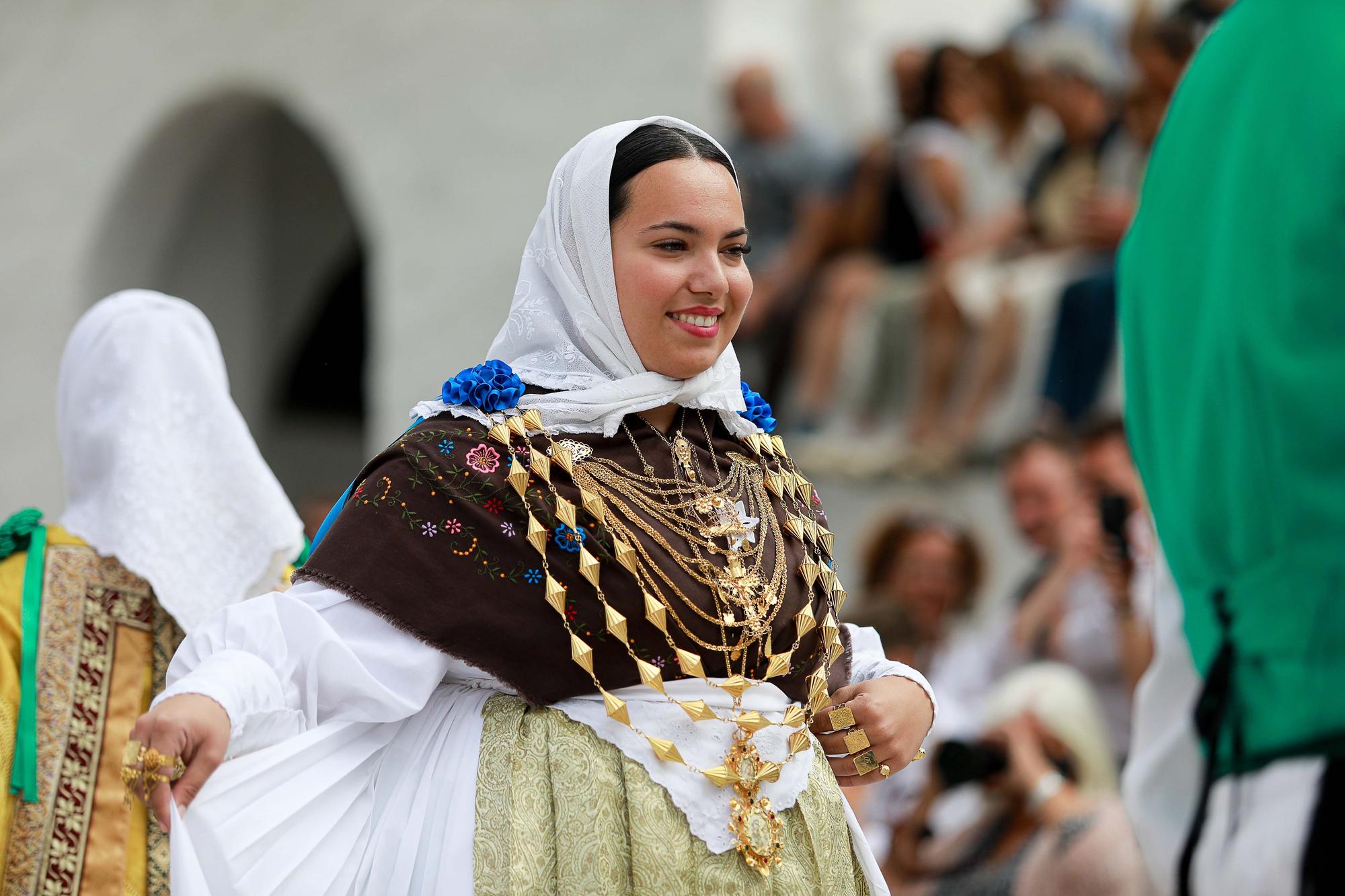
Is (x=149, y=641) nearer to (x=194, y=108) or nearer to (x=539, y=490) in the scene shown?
(x=539, y=490)

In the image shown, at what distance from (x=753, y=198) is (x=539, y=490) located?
573 centimetres

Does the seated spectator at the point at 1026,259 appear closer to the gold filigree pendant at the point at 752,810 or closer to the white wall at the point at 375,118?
the white wall at the point at 375,118

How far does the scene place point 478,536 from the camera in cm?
235

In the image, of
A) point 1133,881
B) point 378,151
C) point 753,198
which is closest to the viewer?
point 1133,881

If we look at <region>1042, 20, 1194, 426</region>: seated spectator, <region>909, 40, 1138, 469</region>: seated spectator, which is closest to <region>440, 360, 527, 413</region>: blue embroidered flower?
<region>1042, 20, 1194, 426</region>: seated spectator

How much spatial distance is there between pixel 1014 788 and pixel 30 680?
9.76 feet

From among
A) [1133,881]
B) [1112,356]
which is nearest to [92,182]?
[1112,356]

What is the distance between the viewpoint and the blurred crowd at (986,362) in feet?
17.0

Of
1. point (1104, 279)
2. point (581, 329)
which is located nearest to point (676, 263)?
point (581, 329)

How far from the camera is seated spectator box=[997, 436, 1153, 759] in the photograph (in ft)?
18.2

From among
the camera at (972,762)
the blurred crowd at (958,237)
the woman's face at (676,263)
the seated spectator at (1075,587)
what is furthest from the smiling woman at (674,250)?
the blurred crowd at (958,237)

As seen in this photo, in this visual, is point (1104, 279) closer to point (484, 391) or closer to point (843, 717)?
point (843, 717)

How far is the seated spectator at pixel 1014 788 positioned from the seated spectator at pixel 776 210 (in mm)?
2923

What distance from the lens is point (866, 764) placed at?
2.47 meters
